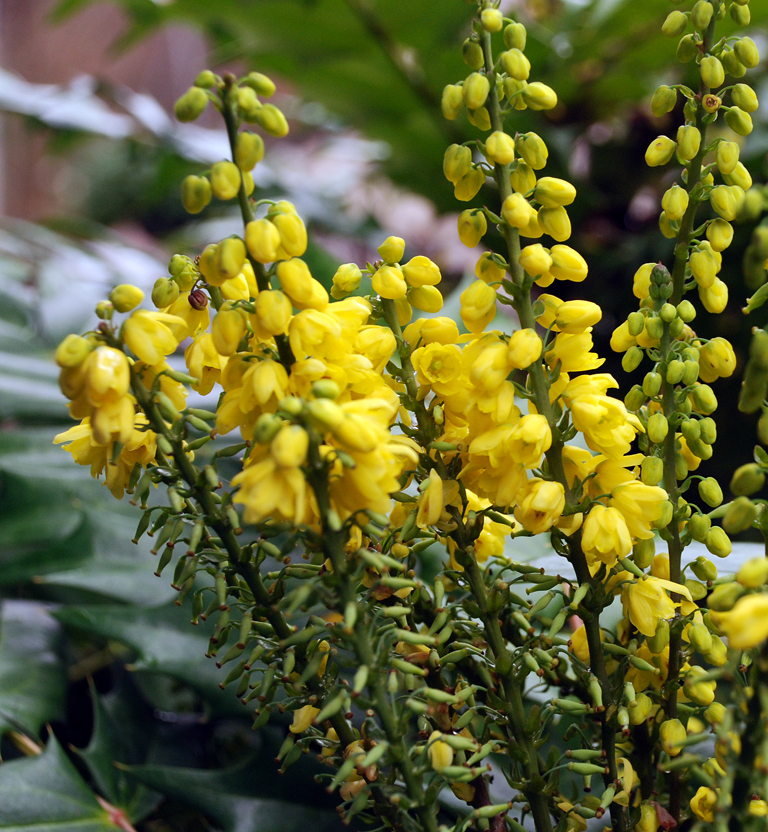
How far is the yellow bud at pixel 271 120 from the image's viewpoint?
22 cm

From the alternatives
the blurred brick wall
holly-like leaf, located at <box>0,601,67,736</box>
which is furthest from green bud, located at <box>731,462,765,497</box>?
the blurred brick wall

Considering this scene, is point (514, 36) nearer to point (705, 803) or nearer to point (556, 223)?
point (556, 223)

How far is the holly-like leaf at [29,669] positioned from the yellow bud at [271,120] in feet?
1.20

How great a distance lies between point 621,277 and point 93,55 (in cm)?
263

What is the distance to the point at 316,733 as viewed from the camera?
10.2 inches

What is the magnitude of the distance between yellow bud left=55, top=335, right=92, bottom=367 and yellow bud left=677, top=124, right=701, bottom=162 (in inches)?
7.7

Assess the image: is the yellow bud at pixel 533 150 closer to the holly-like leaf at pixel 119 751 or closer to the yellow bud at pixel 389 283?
the yellow bud at pixel 389 283

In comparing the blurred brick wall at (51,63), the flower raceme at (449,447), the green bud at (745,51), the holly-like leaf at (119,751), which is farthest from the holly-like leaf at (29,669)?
the blurred brick wall at (51,63)

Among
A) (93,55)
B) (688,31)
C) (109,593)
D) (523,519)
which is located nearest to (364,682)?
(523,519)

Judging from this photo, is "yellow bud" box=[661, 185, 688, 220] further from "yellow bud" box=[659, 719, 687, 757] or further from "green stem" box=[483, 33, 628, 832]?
"yellow bud" box=[659, 719, 687, 757]

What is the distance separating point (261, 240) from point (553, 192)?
0.32 ft

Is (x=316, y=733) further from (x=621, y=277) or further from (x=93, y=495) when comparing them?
(x=621, y=277)

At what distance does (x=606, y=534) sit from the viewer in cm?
23

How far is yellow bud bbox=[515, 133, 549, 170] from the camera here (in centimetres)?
24
